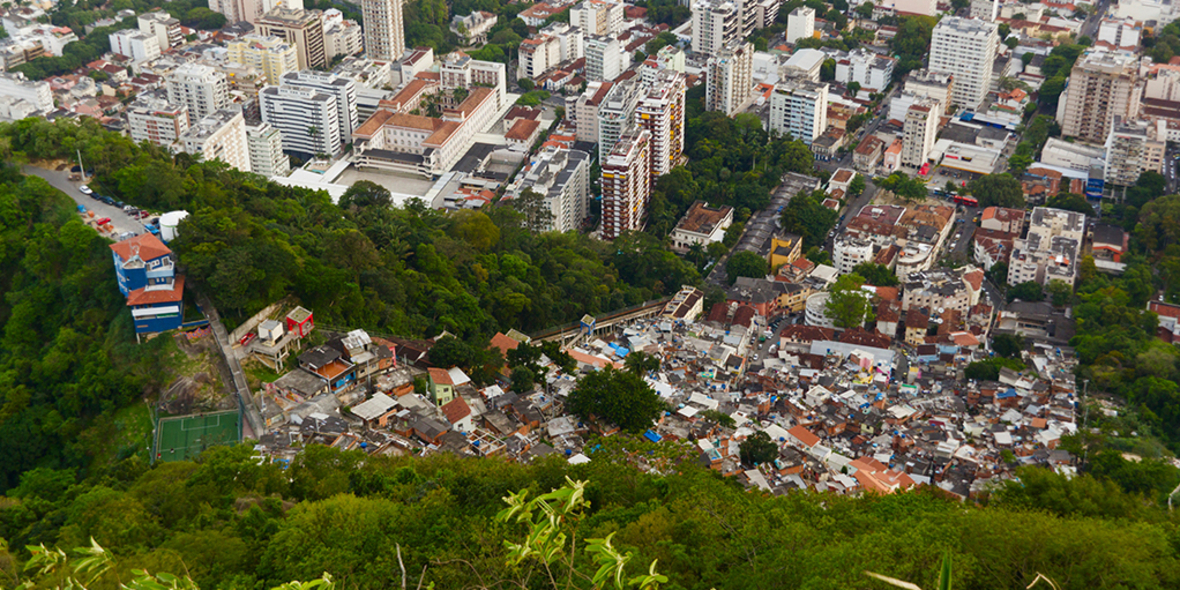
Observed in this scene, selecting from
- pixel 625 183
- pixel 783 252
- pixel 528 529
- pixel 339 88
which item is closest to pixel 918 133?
pixel 783 252

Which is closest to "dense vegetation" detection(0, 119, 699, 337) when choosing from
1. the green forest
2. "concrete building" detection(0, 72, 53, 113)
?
the green forest

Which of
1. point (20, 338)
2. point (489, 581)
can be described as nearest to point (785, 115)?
point (20, 338)

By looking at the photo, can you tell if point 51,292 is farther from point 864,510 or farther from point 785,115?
point 785,115

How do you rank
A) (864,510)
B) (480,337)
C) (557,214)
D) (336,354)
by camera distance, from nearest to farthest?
(864,510), (336,354), (480,337), (557,214)

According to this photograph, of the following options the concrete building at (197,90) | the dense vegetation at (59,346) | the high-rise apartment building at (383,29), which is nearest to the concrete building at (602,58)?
the high-rise apartment building at (383,29)

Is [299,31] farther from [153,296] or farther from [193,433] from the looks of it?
[193,433]
